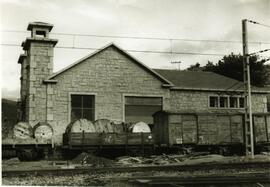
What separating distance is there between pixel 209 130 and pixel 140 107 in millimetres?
5068

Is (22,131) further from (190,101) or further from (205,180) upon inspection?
(190,101)

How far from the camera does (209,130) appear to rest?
22406mm

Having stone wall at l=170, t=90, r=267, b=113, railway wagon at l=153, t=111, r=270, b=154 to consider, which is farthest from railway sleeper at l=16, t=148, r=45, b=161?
stone wall at l=170, t=90, r=267, b=113

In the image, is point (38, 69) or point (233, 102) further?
point (233, 102)

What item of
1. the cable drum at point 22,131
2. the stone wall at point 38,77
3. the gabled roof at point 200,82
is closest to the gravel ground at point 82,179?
the cable drum at point 22,131

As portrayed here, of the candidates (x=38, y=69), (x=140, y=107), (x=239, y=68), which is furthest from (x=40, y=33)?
(x=239, y=68)

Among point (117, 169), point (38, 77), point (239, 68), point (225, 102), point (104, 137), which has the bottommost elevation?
point (117, 169)

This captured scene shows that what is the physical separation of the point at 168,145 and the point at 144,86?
5295mm

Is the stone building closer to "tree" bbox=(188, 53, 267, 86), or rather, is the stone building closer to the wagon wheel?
the wagon wheel

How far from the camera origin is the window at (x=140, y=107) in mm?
A: 25078

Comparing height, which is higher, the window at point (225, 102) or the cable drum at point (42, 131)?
the window at point (225, 102)

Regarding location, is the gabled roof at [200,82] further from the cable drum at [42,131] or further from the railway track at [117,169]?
the railway track at [117,169]

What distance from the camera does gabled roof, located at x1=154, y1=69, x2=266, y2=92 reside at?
27.3 metres

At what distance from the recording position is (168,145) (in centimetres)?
2156
